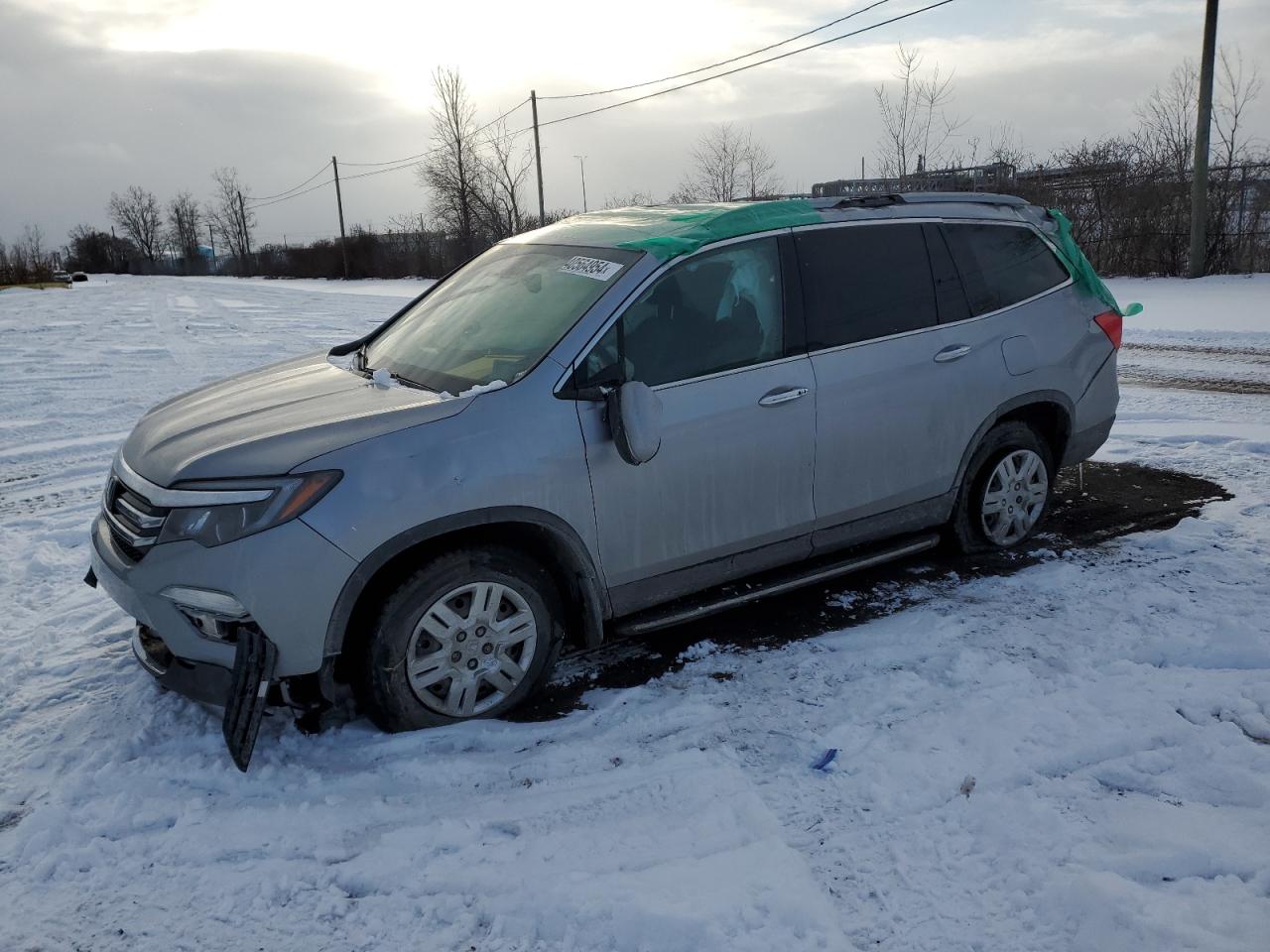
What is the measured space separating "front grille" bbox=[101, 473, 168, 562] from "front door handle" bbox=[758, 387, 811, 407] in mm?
2303

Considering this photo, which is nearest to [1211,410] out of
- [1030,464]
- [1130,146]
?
[1030,464]

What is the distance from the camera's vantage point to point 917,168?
84.6ft

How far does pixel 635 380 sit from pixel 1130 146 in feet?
73.0

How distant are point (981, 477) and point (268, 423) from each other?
340cm

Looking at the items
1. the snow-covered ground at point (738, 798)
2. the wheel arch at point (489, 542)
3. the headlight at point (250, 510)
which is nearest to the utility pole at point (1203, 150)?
the snow-covered ground at point (738, 798)

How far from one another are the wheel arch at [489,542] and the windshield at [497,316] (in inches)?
22.3

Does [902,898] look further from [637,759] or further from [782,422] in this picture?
[782,422]

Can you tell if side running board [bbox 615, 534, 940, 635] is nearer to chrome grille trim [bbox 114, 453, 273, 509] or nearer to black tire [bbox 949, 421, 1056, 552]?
black tire [bbox 949, 421, 1056, 552]

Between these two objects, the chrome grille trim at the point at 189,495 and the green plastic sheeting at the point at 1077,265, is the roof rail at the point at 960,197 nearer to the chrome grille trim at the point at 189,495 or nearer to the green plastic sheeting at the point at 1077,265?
the green plastic sheeting at the point at 1077,265

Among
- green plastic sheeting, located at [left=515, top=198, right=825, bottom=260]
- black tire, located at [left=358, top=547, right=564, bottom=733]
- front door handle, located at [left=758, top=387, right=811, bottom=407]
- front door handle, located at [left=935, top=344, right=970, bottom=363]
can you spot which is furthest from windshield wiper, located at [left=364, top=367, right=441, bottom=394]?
front door handle, located at [left=935, top=344, right=970, bottom=363]

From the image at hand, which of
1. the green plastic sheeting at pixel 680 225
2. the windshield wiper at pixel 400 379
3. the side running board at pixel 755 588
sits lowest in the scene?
the side running board at pixel 755 588

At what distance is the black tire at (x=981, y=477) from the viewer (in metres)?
4.75

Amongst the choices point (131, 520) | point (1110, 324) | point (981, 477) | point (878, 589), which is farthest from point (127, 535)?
point (1110, 324)

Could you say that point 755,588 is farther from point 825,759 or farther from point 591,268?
point 591,268
